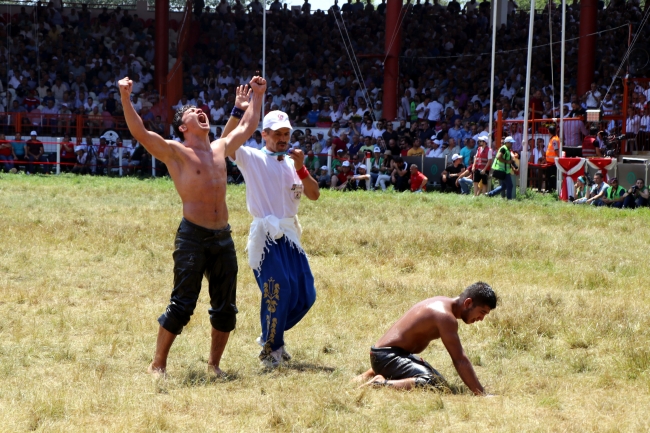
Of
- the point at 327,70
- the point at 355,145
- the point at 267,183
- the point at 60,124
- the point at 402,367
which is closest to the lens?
the point at 402,367

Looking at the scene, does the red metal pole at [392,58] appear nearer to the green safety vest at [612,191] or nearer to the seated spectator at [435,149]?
the seated spectator at [435,149]

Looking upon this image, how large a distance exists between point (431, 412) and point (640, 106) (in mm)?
17660

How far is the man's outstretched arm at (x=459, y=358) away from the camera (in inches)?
212

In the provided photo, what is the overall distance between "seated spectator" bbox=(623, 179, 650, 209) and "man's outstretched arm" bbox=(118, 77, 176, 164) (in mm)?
13218

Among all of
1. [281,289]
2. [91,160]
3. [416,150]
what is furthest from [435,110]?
[281,289]

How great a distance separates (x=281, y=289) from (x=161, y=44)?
2389cm

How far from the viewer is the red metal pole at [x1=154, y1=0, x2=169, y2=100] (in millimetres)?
28719

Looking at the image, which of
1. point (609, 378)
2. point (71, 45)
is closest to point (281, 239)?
point (609, 378)

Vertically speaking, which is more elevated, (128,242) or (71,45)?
(71,45)

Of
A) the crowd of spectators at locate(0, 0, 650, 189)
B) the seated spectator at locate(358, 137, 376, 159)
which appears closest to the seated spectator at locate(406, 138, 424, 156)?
the crowd of spectators at locate(0, 0, 650, 189)

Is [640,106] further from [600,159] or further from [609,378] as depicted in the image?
[609,378]

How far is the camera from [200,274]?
19.0 feet

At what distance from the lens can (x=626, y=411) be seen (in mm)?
5145

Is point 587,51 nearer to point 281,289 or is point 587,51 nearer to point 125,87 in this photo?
point 281,289
